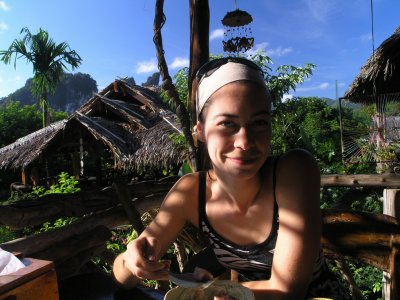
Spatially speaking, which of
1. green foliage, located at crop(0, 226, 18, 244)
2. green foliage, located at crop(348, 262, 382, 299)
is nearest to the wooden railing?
green foliage, located at crop(348, 262, 382, 299)

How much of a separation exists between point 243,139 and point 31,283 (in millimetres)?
703

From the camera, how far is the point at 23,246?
4.20 ft

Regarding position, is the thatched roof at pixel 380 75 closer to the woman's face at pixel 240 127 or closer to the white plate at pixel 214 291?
the woman's face at pixel 240 127

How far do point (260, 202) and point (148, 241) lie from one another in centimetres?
43

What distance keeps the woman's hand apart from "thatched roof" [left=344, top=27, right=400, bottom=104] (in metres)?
7.57

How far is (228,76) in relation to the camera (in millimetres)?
1151

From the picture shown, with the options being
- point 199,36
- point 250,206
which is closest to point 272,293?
point 250,206

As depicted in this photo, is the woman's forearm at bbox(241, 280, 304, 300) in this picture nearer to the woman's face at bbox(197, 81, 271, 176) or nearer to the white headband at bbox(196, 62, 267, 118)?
the woman's face at bbox(197, 81, 271, 176)

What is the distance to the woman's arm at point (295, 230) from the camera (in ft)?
3.39

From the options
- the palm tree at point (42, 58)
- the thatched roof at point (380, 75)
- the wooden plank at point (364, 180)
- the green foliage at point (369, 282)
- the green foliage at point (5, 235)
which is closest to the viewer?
the wooden plank at point (364, 180)

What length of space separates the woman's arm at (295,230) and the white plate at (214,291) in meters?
0.19

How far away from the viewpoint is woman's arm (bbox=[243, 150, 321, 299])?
1.03 meters

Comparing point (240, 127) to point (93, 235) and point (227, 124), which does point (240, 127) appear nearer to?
point (227, 124)

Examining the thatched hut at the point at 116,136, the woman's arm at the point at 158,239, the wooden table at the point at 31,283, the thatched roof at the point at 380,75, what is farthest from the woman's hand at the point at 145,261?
the thatched roof at the point at 380,75
